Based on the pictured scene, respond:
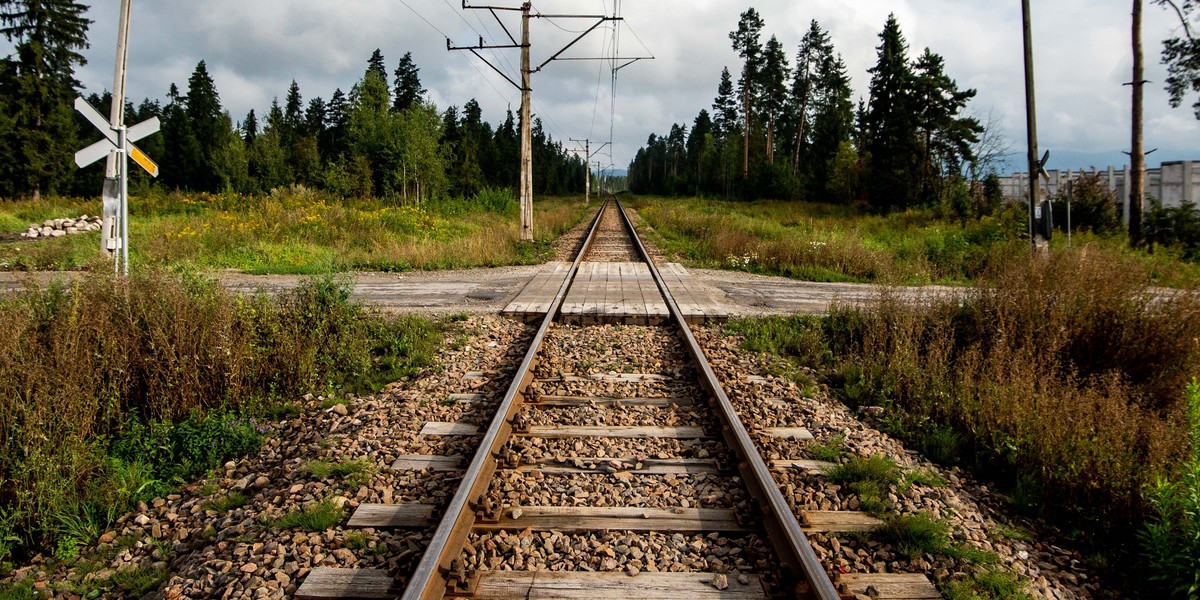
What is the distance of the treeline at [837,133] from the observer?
3944 cm

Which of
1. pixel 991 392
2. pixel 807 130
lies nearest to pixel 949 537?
pixel 991 392

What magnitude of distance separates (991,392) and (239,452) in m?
5.76

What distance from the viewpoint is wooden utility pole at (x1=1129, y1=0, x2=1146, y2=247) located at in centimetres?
1897

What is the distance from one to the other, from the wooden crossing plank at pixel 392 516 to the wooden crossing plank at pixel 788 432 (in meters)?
2.44

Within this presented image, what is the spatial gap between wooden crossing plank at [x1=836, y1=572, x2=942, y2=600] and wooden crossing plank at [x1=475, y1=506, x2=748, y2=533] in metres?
0.58

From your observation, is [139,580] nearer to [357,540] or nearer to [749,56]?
[357,540]

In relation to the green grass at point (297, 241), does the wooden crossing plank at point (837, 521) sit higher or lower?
lower

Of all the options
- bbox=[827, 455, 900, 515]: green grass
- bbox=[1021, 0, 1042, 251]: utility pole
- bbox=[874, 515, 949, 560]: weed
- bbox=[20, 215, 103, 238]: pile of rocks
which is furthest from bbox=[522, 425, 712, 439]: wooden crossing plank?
bbox=[20, 215, 103, 238]: pile of rocks

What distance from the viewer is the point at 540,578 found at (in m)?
2.95

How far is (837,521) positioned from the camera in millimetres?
3557

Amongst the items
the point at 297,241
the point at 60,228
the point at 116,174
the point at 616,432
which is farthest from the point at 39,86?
the point at 616,432

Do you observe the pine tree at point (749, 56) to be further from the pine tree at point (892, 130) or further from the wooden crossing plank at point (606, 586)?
the wooden crossing plank at point (606, 586)

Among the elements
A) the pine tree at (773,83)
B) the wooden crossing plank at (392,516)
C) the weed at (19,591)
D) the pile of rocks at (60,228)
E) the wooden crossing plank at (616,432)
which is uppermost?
the pine tree at (773,83)

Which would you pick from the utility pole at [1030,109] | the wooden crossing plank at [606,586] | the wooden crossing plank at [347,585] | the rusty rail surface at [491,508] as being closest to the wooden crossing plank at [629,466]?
the rusty rail surface at [491,508]
